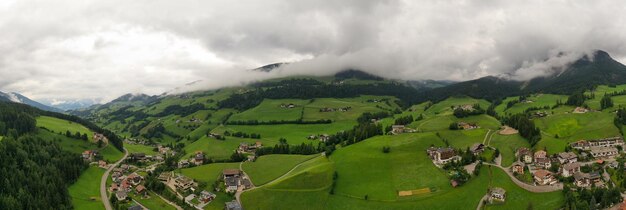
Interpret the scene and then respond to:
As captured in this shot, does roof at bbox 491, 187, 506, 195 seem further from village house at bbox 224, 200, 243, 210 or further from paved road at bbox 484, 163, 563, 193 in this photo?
village house at bbox 224, 200, 243, 210

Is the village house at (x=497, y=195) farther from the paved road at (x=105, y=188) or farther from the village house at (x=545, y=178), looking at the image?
the paved road at (x=105, y=188)

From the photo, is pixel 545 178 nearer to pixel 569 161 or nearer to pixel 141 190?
pixel 569 161

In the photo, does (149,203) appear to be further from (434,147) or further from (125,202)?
(434,147)

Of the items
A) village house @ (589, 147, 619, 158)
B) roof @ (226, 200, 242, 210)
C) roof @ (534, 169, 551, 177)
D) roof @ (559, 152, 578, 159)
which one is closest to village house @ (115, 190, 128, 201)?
roof @ (226, 200, 242, 210)

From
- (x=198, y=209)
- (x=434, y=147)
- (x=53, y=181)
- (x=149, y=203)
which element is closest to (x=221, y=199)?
(x=198, y=209)

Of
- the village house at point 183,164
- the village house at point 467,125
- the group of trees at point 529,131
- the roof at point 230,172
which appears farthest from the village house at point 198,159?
the group of trees at point 529,131
